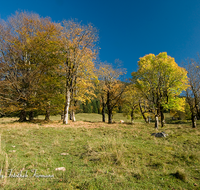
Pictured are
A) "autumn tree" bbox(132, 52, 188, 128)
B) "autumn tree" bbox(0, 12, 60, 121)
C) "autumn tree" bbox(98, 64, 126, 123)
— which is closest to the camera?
"autumn tree" bbox(0, 12, 60, 121)

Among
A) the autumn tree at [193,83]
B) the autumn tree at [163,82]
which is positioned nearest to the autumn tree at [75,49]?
the autumn tree at [163,82]

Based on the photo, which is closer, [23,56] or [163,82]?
[23,56]

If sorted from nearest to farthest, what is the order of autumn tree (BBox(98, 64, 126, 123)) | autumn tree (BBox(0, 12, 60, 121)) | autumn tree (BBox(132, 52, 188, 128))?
autumn tree (BBox(0, 12, 60, 121)) < autumn tree (BBox(132, 52, 188, 128)) < autumn tree (BBox(98, 64, 126, 123))

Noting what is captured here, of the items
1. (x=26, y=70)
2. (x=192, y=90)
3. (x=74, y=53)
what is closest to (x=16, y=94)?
(x=26, y=70)

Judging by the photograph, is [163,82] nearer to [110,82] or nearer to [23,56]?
[110,82]

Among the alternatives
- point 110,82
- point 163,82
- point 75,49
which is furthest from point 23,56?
point 163,82

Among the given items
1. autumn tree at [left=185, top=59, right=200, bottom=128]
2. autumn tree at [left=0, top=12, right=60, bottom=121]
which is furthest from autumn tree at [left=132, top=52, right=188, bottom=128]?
autumn tree at [left=0, top=12, right=60, bottom=121]

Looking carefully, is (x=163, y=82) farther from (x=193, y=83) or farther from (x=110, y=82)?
(x=110, y=82)

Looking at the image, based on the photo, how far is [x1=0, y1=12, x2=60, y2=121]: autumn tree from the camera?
1619 centimetres

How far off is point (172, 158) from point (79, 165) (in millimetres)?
4097

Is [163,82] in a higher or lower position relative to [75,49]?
lower

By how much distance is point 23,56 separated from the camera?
18.3 metres

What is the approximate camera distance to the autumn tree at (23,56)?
16188mm

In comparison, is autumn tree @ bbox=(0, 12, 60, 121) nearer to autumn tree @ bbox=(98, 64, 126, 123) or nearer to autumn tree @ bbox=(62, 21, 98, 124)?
autumn tree @ bbox=(62, 21, 98, 124)
